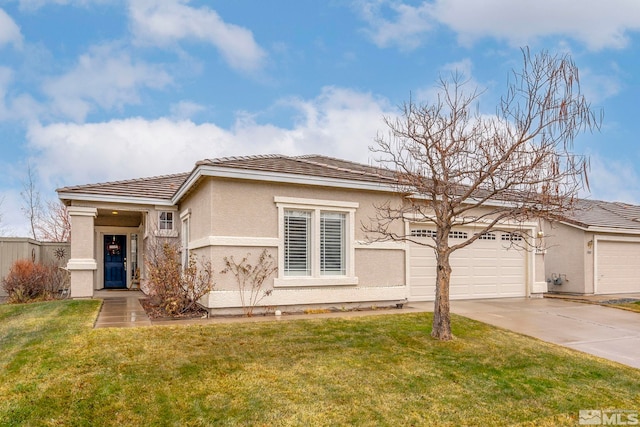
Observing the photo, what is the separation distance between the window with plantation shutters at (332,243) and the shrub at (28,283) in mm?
9000

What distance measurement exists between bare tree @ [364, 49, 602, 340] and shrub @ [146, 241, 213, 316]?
4735mm

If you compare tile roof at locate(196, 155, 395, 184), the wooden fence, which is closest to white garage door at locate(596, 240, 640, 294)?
tile roof at locate(196, 155, 395, 184)

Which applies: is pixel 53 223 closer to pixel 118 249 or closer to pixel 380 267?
pixel 118 249

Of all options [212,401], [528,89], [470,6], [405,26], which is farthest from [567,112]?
[405,26]

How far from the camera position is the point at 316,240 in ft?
34.0

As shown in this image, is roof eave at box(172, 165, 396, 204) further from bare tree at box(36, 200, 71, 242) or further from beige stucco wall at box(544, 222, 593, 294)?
bare tree at box(36, 200, 71, 242)

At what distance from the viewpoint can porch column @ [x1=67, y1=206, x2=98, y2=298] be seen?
12.4m

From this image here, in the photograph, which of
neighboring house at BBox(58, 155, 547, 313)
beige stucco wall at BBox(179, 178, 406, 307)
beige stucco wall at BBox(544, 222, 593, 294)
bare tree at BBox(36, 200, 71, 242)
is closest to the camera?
beige stucco wall at BBox(179, 178, 406, 307)

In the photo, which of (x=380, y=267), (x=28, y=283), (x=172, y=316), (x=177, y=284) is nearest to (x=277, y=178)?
(x=177, y=284)

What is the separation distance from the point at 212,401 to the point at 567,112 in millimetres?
6540

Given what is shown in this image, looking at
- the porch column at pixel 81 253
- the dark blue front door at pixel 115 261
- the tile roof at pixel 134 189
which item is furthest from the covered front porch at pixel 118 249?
the porch column at pixel 81 253

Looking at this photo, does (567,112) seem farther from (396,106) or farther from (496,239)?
(496,239)

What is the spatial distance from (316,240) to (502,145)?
470 centimetres

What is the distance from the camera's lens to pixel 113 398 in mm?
Result: 4781
